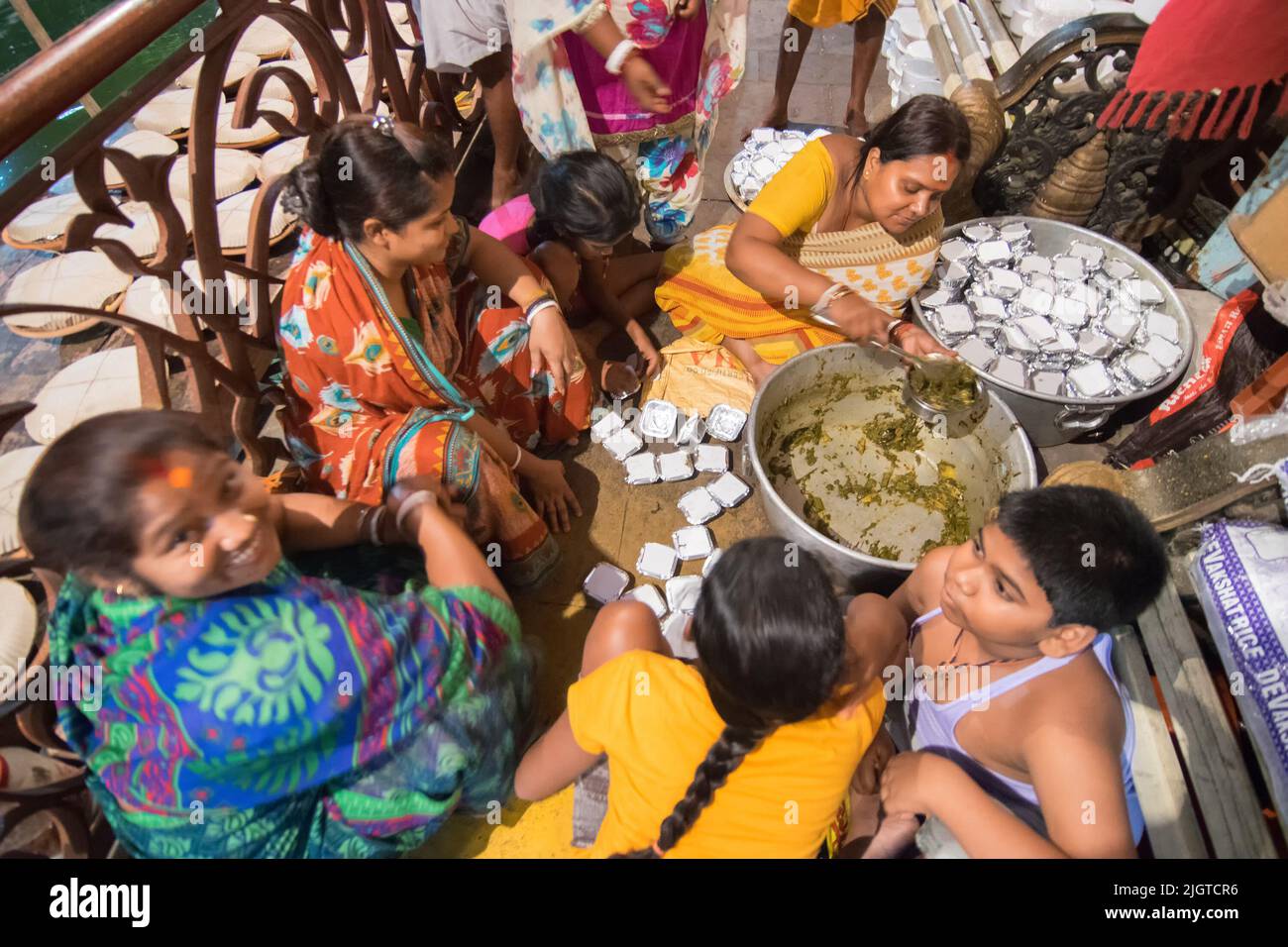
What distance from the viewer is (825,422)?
8.80 feet

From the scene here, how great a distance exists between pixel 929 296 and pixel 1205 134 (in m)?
1.03

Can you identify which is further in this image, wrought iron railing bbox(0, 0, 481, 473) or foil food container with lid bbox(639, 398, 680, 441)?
foil food container with lid bbox(639, 398, 680, 441)

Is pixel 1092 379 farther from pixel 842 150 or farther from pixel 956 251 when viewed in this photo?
pixel 842 150

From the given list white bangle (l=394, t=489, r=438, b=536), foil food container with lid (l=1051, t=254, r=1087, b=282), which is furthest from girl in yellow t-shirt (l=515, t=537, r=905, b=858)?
foil food container with lid (l=1051, t=254, r=1087, b=282)

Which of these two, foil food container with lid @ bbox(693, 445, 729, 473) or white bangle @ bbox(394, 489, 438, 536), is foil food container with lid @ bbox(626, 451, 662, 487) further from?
white bangle @ bbox(394, 489, 438, 536)

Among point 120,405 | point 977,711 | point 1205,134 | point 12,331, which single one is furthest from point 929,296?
point 12,331

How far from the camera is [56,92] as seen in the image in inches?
51.5

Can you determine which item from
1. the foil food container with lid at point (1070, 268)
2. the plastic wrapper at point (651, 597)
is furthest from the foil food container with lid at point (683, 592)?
the foil food container with lid at point (1070, 268)

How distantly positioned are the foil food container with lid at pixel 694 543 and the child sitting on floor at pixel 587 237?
0.79 meters

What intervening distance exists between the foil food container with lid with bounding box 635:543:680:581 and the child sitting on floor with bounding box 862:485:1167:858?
810 mm

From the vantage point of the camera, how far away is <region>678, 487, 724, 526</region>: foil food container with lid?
→ 8.38 feet

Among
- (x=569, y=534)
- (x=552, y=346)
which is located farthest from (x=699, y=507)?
(x=552, y=346)

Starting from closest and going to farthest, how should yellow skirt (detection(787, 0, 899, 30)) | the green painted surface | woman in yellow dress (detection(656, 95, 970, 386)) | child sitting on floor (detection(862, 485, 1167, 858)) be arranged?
child sitting on floor (detection(862, 485, 1167, 858)) → woman in yellow dress (detection(656, 95, 970, 386)) → yellow skirt (detection(787, 0, 899, 30)) → the green painted surface

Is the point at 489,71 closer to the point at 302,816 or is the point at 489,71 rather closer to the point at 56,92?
the point at 56,92
